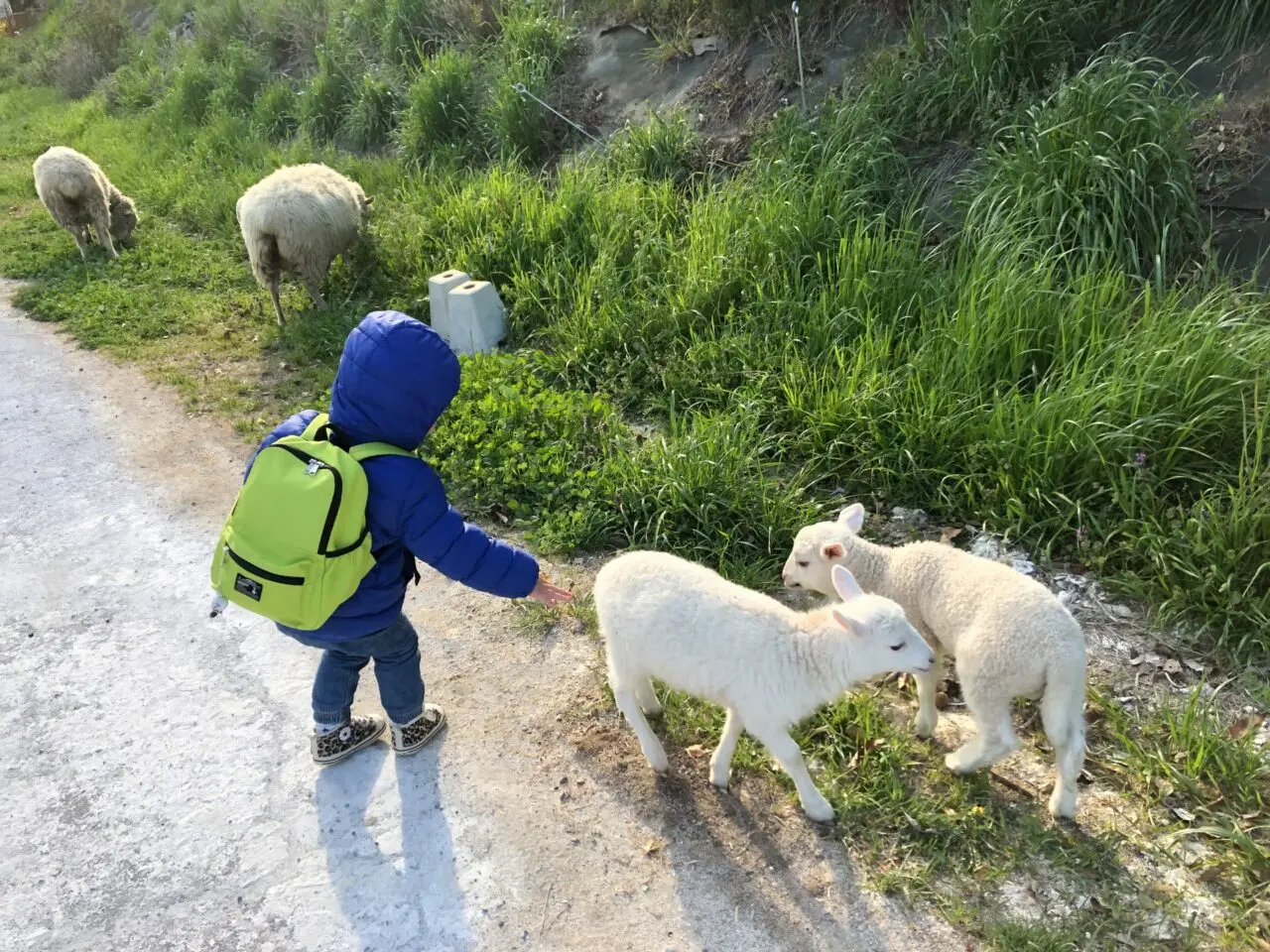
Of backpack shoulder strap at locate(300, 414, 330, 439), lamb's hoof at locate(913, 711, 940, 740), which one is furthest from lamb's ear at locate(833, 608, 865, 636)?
backpack shoulder strap at locate(300, 414, 330, 439)

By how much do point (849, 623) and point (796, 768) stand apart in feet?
1.82

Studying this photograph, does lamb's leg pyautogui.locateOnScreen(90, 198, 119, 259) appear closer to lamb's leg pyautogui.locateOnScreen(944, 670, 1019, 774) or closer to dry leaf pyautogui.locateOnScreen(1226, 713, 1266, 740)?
lamb's leg pyautogui.locateOnScreen(944, 670, 1019, 774)

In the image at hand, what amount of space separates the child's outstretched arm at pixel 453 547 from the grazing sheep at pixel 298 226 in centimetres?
488

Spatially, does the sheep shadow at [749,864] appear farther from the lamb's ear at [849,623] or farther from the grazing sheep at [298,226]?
the grazing sheep at [298,226]

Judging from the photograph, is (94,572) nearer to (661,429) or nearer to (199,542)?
(199,542)

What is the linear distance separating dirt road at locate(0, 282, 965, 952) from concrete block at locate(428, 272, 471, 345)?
2.50 meters

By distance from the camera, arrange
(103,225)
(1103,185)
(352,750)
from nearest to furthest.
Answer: (352,750), (1103,185), (103,225)

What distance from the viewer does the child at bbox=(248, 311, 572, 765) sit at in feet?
8.87

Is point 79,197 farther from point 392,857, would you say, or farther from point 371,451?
point 392,857

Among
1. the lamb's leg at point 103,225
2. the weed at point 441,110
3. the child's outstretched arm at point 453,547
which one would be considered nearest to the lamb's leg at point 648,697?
the child's outstretched arm at point 453,547

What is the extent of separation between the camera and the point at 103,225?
888 cm

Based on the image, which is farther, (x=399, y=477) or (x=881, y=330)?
(x=881, y=330)

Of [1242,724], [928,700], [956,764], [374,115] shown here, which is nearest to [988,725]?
[956,764]

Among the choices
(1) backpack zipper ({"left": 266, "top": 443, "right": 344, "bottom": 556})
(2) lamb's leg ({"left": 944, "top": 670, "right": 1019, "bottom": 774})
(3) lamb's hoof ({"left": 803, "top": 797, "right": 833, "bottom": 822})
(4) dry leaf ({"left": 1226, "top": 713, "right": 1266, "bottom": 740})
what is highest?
(1) backpack zipper ({"left": 266, "top": 443, "right": 344, "bottom": 556})
